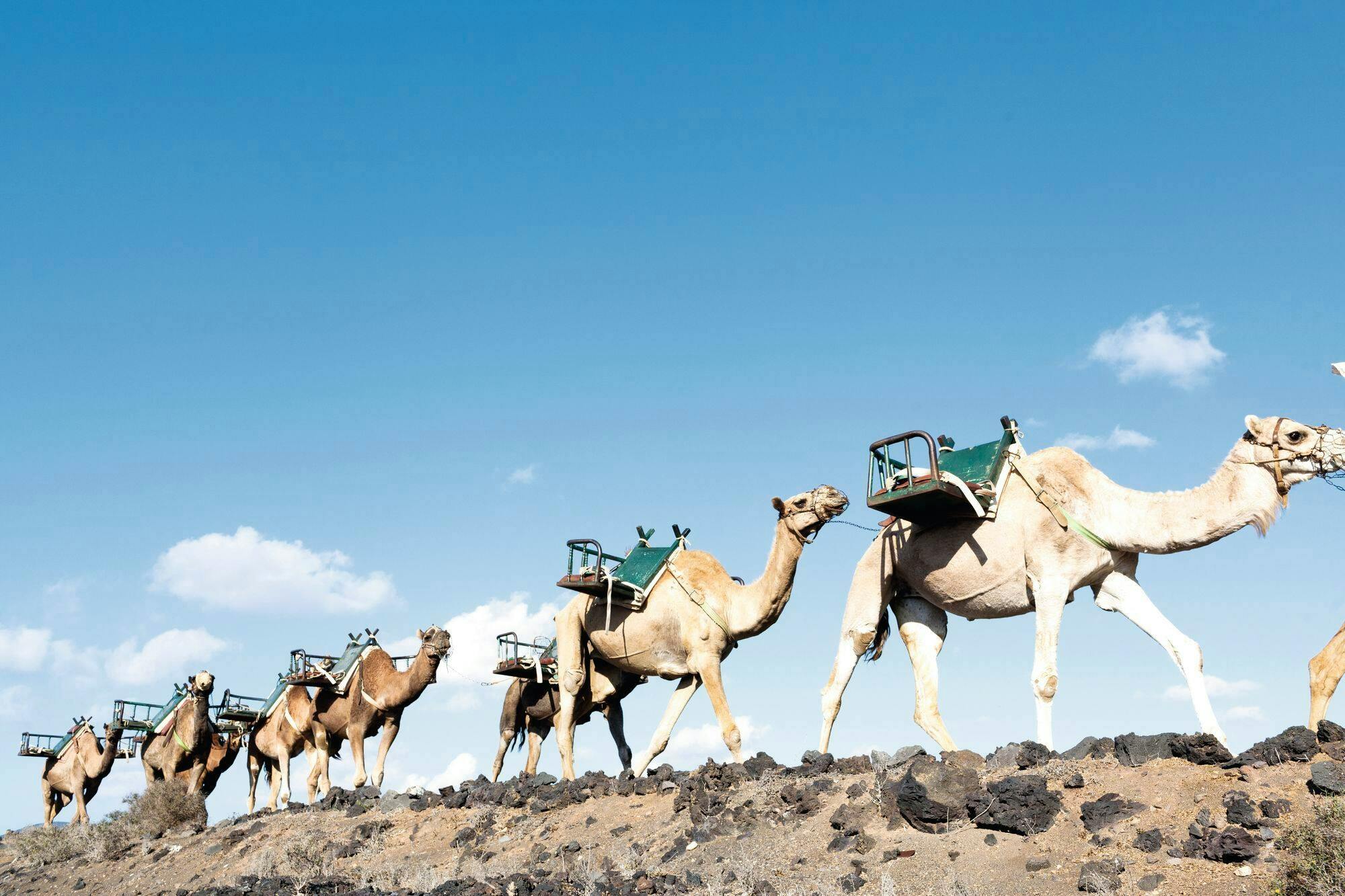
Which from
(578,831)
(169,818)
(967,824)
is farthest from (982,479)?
(169,818)

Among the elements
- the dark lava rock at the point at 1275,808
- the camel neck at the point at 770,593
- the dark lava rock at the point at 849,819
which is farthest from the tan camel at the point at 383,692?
the dark lava rock at the point at 1275,808

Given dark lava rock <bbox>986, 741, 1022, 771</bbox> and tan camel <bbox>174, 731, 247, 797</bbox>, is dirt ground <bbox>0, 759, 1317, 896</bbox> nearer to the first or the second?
dark lava rock <bbox>986, 741, 1022, 771</bbox>

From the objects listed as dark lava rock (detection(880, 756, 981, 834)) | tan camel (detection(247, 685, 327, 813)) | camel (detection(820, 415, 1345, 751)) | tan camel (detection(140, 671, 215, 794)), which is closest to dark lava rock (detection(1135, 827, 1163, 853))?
dark lava rock (detection(880, 756, 981, 834))

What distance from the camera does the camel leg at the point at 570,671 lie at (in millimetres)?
19734

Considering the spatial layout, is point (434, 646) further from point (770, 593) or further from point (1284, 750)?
point (1284, 750)

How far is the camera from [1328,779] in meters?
10.0

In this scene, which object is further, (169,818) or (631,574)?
(169,818)

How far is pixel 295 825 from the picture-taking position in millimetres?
21062

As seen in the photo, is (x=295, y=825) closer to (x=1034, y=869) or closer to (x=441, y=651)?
(x=441, y=651)

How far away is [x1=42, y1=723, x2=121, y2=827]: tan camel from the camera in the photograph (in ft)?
110

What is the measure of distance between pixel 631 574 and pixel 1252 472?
9.33 metres

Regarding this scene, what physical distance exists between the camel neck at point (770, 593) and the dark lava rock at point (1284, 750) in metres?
7.08

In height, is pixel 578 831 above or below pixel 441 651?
below

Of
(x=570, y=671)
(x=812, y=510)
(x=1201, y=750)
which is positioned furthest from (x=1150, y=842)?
(x=570, y=671)
